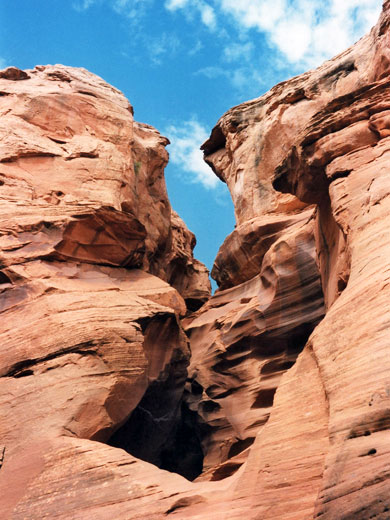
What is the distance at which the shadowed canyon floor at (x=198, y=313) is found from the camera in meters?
8.18

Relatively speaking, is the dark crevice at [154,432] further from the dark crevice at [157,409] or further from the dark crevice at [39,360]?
the dark crevice at [39,360]

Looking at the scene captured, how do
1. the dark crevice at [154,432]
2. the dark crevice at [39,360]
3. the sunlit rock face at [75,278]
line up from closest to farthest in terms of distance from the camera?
the sunlit rock face at [75,278], the dark crevice at [39,360], the dark crevice at [154,432]

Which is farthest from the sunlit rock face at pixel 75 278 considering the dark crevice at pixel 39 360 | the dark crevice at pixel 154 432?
the dark crevice at pixel 154 432

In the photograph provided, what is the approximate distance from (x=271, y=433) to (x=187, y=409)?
12.4m

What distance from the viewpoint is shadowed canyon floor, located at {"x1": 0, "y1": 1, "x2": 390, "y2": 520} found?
818cm

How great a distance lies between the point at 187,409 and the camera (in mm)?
20953

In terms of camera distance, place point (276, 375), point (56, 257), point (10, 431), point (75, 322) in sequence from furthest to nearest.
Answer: point (276, 375) → point (56, 257) → point (75, 322) → point (10, 431)

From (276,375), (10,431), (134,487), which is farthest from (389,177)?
(276,375)

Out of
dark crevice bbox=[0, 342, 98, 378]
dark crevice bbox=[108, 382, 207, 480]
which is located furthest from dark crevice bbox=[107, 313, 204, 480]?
dark crevice bbox=[0, 342, 98, 378]

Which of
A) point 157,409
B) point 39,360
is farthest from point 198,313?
point 39,360

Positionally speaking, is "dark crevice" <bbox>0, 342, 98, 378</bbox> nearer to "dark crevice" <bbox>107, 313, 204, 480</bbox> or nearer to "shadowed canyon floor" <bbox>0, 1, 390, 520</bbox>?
"shadowed canyon floor" <bbox>0, 1, 390, 520</bbox>

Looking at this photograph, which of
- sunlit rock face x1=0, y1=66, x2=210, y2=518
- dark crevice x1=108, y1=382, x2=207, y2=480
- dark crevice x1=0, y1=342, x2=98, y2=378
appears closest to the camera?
sunlit rock face x1=0, y1=66, x2=210, y2=518

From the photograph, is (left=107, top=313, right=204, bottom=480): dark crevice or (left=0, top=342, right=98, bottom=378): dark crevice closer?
(left=0, top=342, right=98, bottom=378): dark crevice

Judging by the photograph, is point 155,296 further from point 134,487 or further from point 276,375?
point 134,487
